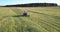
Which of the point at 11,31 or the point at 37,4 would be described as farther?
the point at 37,4

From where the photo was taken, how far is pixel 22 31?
1114 cm

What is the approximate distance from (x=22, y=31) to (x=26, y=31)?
0.90 feet

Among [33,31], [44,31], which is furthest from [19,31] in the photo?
[44,31]

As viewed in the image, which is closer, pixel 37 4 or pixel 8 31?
pixel 8 31

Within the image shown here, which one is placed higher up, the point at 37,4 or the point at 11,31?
the point at 11,31

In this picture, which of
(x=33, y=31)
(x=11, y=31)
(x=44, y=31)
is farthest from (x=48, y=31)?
(x=11, y=31)

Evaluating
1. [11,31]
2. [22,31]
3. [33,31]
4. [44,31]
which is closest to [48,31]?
[44,31]

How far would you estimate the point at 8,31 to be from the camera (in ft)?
37.0

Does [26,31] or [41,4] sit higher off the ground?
[26,31]

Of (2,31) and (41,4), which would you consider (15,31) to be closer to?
(2,31)

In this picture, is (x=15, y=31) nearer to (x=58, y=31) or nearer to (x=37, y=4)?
(x=58, y=31)

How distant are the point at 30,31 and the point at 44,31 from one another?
0.92 meters

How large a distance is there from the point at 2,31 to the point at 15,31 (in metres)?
0.89

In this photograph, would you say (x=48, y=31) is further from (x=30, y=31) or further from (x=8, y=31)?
(x=8, y=31)
